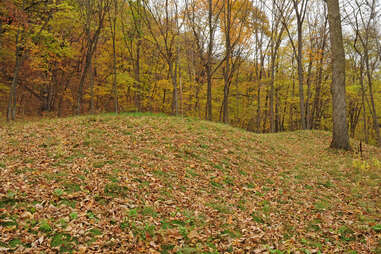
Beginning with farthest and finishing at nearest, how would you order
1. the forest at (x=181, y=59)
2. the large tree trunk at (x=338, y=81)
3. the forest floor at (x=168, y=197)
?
the forest at (x=181, y=59) < the large tree trunk at (x=338, y=81) < the forest floor at (x=168, y=197)

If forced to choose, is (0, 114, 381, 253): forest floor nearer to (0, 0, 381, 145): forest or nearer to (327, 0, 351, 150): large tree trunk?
(327, 0, 351, 150): large tree trunk

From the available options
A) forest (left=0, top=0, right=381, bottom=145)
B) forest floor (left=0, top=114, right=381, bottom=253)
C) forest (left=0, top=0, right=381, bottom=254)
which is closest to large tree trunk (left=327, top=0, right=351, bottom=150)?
forest (left=0, top=0, right=381, bottom=254)

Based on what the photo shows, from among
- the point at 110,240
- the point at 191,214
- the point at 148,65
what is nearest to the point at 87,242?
the point at 110,240

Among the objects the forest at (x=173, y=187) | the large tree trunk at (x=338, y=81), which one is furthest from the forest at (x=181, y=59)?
the large tree trunk at (x=338, y=81)

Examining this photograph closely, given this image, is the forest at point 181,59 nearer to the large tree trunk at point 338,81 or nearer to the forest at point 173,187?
the forest at point 173,187

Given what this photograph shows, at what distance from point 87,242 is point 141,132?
618 cm

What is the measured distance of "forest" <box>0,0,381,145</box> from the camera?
54.7 feet

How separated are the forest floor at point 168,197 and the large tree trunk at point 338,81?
1.99 m

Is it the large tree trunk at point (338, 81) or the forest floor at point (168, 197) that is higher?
the large tree trunk at point (338, 81)

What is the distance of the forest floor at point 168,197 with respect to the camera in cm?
365

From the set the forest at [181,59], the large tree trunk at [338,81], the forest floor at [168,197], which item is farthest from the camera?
the forest at [181,59]

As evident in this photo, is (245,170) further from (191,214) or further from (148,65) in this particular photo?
(148,65)

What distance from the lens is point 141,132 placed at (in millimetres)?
9352

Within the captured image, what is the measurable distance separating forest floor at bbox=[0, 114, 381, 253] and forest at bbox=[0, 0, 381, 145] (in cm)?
877
